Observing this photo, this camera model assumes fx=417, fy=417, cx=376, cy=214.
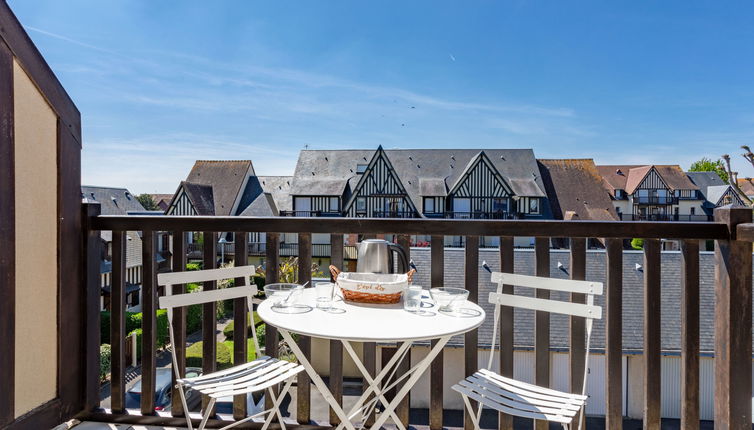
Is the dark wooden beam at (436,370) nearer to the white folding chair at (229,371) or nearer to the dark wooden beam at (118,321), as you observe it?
the white folding chair at (229,371)

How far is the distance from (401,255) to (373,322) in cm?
48

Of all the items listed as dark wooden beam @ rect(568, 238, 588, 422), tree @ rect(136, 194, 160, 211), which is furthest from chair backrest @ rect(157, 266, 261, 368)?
tree @ rect(136, 194, 160, 211)

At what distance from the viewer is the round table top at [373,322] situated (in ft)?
3.84

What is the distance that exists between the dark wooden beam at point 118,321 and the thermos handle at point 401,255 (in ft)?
4.20

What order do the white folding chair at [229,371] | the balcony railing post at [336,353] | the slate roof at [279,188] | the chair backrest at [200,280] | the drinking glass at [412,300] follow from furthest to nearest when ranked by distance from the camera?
the slate roof at [279,188] < the balcony railing post at [336,353] < the chair backrest at [200,280] < the white folding chair at [229,371] < the drinking glass at [412,300]

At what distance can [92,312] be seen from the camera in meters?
2.07

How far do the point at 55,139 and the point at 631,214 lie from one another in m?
32.4

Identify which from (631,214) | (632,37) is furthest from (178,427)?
(631,214)

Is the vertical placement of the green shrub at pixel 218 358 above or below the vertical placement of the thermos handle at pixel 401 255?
below

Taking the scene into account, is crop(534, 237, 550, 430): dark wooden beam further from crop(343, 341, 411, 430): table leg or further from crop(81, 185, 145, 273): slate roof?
crop(81, 185, 145, 273): slate roof

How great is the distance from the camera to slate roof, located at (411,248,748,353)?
981 cm

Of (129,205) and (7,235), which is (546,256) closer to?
(7,235)

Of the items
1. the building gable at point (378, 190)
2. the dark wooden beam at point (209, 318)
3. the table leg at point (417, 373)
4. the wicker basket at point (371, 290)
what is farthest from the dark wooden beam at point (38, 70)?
the building gable at point (378, 190)

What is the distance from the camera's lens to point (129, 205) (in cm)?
1914
